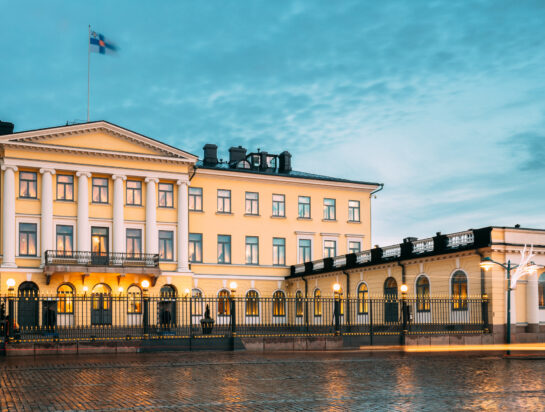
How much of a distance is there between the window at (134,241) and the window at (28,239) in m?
6.56

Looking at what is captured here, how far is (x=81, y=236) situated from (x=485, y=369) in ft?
115

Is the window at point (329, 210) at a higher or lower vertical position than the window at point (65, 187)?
lower

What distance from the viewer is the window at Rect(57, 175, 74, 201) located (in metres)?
48.9

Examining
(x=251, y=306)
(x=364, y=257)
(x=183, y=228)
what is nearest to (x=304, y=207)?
(x=251, y=306)

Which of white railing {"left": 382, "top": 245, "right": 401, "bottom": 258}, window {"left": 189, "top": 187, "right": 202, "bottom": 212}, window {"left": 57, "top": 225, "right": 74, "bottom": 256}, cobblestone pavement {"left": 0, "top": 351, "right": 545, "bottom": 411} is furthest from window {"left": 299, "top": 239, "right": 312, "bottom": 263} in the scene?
cobblestone pavement {"left": 0, "top": 351, "right": 545, "bottom": 411}

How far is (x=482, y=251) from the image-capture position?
3412 cm

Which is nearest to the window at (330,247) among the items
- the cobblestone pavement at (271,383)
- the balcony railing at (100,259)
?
the balcony railing at (100,259)

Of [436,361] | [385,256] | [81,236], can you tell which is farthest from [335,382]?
[81,236]

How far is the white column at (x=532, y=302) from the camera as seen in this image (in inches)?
1359

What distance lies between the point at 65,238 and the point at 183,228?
341 inches

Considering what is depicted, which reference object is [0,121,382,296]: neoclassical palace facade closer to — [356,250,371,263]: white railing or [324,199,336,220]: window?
[324,199,336,220]: window

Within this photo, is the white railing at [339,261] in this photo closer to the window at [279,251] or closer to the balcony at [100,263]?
the window at [279,251]

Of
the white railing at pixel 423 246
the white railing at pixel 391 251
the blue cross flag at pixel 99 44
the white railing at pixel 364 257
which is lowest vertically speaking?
the white railing at pixel 364 257

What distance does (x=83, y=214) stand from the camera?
161 feet
